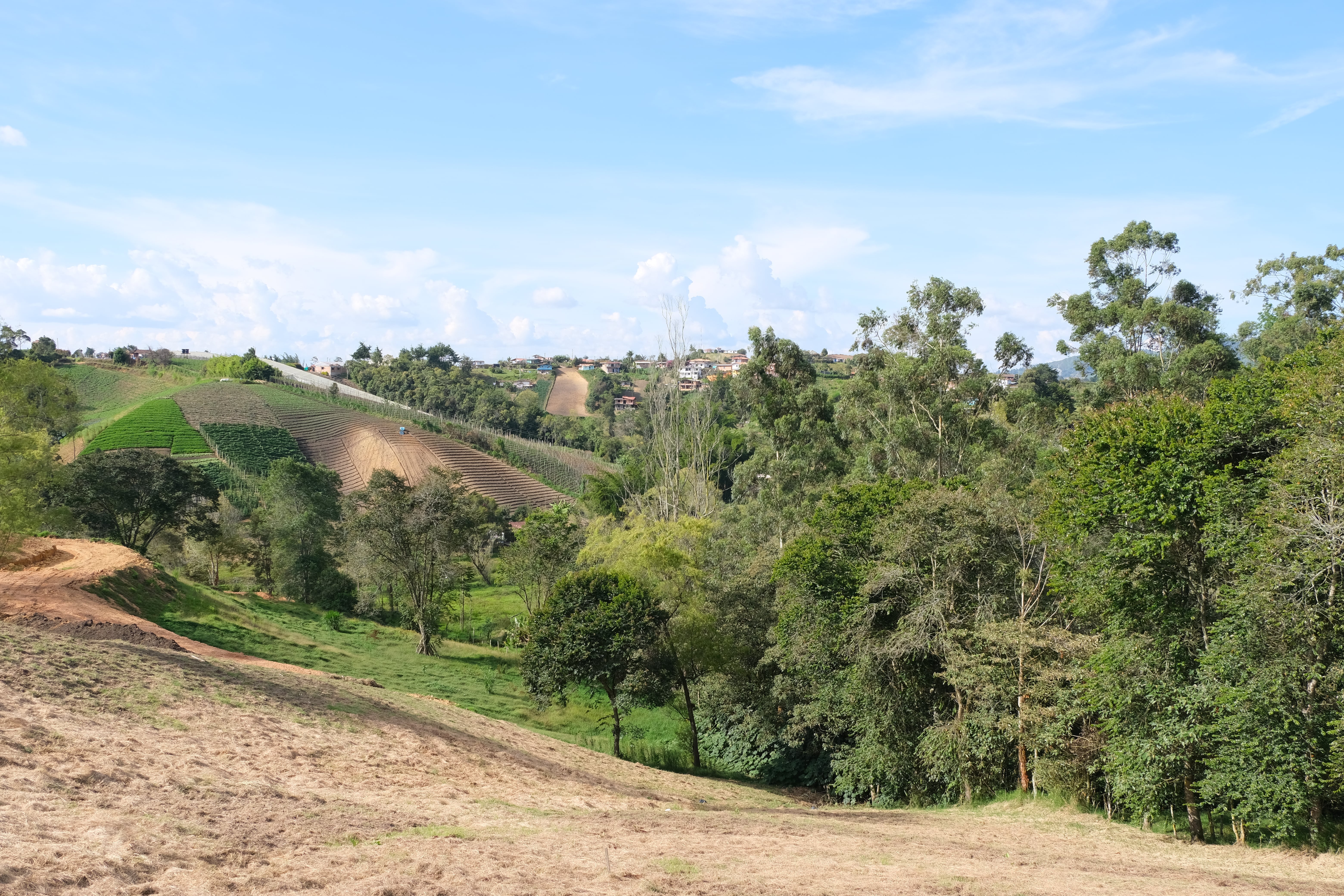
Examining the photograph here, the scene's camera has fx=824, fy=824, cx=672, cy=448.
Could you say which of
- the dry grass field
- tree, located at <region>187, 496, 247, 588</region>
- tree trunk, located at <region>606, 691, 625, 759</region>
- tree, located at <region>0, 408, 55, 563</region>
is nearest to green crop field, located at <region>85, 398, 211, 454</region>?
tree, located at <region>187, 496, 247, 588</region>

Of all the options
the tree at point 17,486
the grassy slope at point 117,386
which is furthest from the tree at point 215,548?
the grassy slope at point 117,386

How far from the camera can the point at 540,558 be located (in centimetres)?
4053

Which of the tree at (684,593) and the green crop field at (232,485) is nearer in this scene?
the tree at (684,593)

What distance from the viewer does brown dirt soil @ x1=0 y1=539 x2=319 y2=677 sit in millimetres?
22703

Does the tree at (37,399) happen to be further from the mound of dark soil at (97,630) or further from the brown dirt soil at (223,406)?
the mound of dark soil at (97,630)

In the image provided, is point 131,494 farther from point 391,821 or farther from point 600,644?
point 391,821

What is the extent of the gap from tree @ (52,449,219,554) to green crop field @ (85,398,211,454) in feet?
103

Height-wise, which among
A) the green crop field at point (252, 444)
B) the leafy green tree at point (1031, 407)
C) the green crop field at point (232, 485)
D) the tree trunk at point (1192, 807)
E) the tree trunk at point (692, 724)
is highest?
the leafy green tree at point (1031, 407)

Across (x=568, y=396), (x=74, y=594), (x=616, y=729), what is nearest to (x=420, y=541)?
(x=74, y=594)

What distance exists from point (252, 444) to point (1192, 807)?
8482 cm

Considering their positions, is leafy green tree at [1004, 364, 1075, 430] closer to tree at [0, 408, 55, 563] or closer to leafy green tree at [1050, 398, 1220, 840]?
leafy green tree at [1050, 398, 1220, 840]

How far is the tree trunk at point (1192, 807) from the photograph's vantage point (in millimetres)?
15477

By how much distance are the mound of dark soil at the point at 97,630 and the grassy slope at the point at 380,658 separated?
454 centimetres

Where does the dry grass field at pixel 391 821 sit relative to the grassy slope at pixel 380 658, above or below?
above
